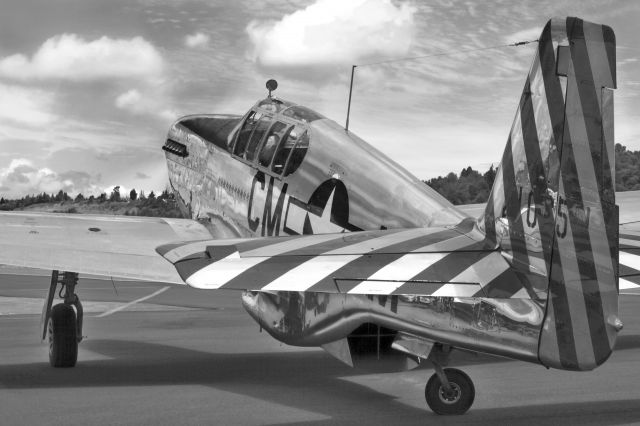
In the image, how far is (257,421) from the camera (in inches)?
295

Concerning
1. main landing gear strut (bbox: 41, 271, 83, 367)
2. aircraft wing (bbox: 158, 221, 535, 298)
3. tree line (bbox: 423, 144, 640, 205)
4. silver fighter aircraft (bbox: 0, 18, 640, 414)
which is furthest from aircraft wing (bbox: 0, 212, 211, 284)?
tree line (bbox: 423, 144, 640, 205)

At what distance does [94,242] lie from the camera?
10766 mm

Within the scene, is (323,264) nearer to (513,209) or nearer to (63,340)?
(513,209)

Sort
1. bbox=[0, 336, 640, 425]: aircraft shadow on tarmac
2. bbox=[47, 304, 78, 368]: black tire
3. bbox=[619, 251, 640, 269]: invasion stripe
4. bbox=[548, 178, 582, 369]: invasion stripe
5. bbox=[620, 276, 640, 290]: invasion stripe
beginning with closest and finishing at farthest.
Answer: bbox=[548, 178, 582, 369]: invasion stripe → bbox=[620, 276, 640, 290]: invasion stripe → bbox=[619, 251, 640, 269]: invasion stripe → bbox=[0, 336, 640, 425]: aircraft shadow on tarmac → bbox=[47, 304, 78, 368]: black tire

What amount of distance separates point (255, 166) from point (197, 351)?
11.2ft

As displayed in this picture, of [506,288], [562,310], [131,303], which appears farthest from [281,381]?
[131,303]

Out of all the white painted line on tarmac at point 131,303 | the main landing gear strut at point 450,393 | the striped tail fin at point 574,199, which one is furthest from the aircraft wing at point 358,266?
the white painted line on tarmac at point 131,303

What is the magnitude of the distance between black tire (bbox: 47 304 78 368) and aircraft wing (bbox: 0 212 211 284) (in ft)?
3.16

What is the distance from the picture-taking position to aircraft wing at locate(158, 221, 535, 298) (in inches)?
254

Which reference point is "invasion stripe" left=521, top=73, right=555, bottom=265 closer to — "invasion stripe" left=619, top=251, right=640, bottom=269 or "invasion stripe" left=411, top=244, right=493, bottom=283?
"invasion stripe" left=411, top=244, right=493, bottom=283

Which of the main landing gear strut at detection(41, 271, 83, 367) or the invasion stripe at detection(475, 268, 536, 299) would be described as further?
the main landing gear strut at detection(41, 271, 83, 367)

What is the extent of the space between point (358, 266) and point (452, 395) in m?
1.63

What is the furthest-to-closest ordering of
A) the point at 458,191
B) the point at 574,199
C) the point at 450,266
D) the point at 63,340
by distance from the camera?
the point at 458,191 < the point at 63,340 < the point at 450,266 < the point at 574,199

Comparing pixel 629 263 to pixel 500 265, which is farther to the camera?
pixel 629 263
